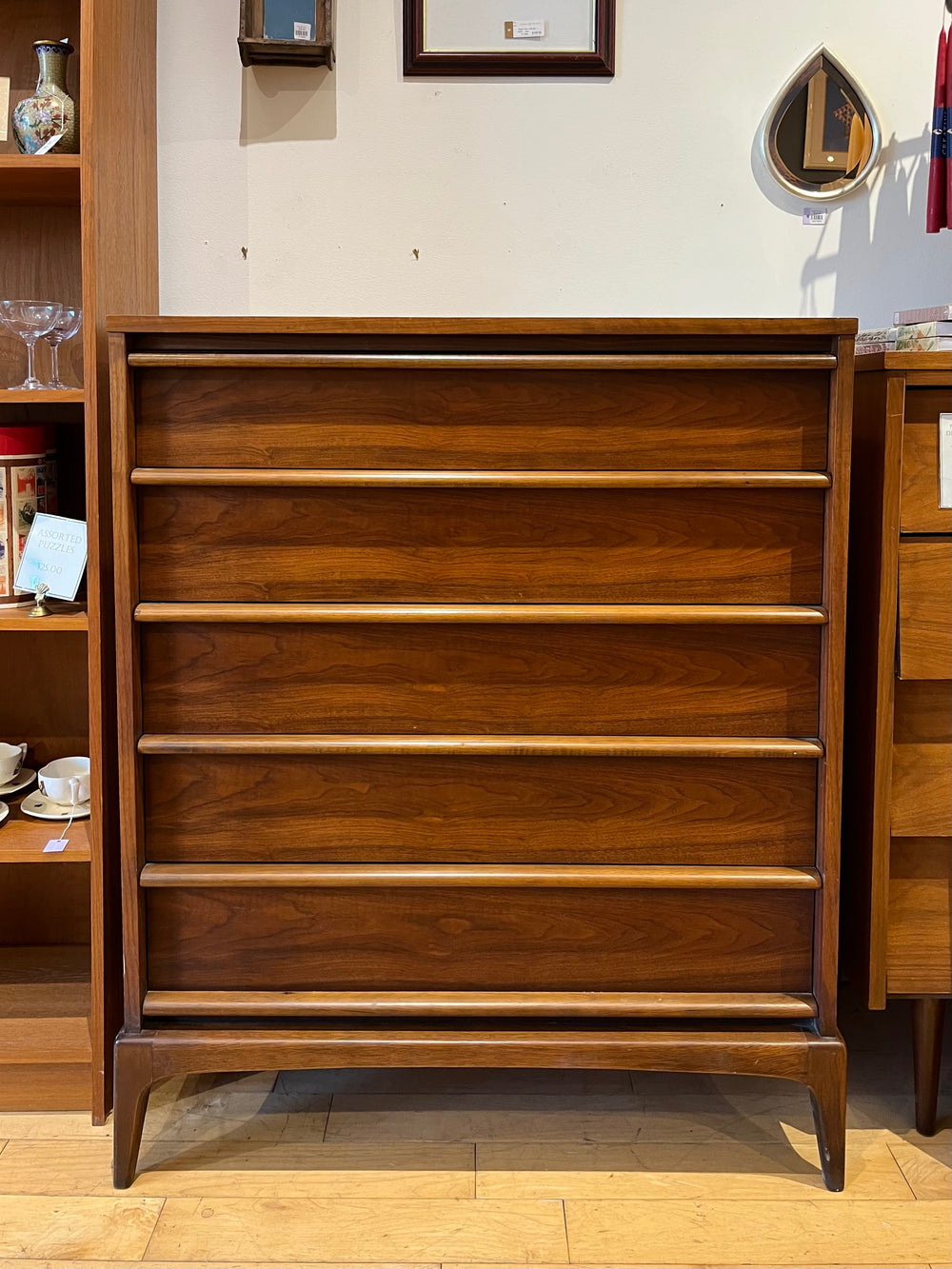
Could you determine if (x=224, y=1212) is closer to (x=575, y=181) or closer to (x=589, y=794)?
(x=589, y=794)

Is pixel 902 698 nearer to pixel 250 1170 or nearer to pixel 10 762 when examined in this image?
pixel 250 1170

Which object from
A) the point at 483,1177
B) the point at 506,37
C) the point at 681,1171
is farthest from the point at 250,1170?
the point at 506,37

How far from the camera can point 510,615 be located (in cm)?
137

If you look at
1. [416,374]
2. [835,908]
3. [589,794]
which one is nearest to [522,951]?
[589,794]

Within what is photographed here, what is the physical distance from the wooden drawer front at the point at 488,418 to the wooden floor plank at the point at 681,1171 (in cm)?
96

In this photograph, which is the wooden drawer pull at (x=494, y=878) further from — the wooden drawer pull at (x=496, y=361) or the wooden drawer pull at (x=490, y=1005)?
the wooden drawer pull at (x=496, y=361)

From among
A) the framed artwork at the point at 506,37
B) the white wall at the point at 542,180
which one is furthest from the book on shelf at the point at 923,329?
the framed artwork at the point at 506,37

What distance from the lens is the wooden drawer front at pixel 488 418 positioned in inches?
53.3

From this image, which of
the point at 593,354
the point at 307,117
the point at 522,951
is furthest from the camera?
the point at 307,117

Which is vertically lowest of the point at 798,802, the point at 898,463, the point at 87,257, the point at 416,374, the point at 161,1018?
the point at 161,1018

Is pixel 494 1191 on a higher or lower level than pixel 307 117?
lower

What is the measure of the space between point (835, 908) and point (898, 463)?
1.92 feet

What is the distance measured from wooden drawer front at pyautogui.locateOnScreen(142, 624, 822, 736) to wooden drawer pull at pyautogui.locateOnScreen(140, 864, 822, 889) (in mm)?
184

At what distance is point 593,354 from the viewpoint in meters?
1.34
